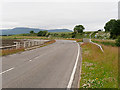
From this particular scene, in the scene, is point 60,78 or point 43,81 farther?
point 60,78

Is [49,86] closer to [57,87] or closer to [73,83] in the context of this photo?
[57,87]

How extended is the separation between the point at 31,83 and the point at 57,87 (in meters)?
1.34

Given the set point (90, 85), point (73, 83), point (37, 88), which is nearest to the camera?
point (37, 88)

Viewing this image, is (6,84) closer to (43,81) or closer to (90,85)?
(43,81)

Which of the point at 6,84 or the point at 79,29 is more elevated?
the point at 79,29

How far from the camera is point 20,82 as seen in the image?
7.73m

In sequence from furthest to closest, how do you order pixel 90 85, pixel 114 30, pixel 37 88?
pixel 114 30 → pixel 90 85 → pixel 37 88

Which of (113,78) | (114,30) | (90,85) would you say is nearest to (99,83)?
(90,85)

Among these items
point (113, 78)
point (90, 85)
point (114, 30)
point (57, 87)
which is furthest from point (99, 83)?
point (114, 30)

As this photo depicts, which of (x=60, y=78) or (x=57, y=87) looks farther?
(x=60, y=78)

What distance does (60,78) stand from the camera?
860cm

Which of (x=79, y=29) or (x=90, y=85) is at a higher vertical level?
(x=79, y=29)

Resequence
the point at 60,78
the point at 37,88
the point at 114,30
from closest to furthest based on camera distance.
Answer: the point at 37,88 < the point at 60,78 < the point at 114,30

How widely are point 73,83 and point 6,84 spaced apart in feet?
10.4
